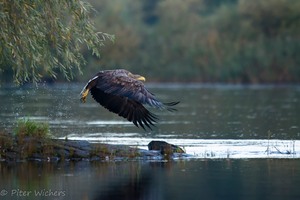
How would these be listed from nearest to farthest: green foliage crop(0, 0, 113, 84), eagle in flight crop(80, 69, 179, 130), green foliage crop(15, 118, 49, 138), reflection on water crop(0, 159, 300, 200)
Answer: reflection on water crop(0, 159, 300, 200), eagle in flight crop(80, 69, 179, 130), green foliage crop(0, 0, 113, 84), green foliage crop(15, 118, 49, 138)

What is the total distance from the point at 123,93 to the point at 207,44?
132ft

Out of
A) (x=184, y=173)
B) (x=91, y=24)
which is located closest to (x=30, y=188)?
(x=184, y=173)

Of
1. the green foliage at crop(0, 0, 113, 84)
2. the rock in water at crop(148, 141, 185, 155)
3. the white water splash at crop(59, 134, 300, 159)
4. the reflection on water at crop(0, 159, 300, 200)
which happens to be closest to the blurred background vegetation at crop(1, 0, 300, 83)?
the white water splash at crop(59, 134, 300, 159)

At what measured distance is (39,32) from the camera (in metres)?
19.1

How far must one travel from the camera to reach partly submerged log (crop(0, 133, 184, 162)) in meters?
18.6

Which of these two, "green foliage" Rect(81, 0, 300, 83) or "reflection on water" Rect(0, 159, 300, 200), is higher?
"green foliage" Rect(81, 0, 300, 83)

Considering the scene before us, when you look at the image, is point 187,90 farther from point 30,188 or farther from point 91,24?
point 30,188

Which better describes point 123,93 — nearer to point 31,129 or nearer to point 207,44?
point 31,129

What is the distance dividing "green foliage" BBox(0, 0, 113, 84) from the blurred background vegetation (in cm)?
3455

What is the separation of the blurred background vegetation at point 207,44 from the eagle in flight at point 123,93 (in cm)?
3517

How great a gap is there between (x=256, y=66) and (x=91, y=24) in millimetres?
35085

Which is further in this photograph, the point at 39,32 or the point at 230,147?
the point at 230,147

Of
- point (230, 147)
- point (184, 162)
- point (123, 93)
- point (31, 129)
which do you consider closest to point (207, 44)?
point (230, 147)

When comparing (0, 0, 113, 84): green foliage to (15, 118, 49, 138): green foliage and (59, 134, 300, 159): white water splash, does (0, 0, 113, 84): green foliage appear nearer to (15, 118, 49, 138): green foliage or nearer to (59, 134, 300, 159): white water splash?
(15, 118, 49, 138): green foliage
